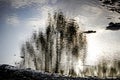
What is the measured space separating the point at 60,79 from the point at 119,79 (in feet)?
33.0

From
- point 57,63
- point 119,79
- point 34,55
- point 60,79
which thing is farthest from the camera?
point 34,55

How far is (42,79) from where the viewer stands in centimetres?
3022

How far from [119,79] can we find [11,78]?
647 inches

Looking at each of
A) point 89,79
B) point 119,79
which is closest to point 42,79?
point 89,79

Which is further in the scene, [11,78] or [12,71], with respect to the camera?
[12,71]

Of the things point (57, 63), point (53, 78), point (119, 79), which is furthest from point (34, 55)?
point (53, 78)

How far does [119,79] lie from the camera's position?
3878 centimetres

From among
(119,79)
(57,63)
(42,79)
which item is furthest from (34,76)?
(57,63)

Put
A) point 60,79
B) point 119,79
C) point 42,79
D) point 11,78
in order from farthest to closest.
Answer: point 119,79 → point 60,79 → point 42,79 → point 11,78

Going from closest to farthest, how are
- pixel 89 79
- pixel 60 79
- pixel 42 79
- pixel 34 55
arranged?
pixel 42 79, pixel 60 79, pixel 89 79, pixel 34 55

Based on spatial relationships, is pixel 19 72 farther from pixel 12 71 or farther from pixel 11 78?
pixel 11 78

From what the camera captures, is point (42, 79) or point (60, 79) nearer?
point (42, 79)

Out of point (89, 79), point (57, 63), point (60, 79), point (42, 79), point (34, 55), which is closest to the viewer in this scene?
point (42, 79)

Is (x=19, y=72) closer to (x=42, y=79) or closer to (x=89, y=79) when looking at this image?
(x=42, y=79)
